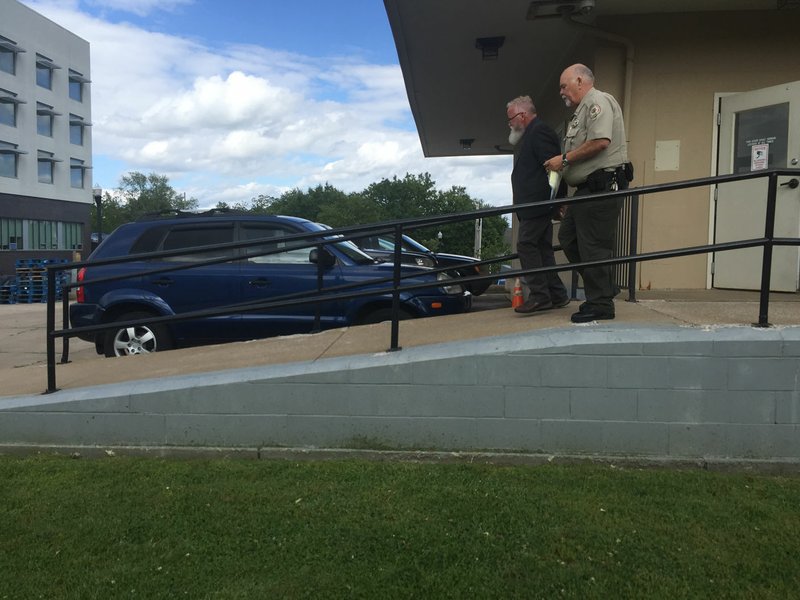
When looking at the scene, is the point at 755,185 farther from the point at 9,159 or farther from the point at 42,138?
the point at 42,138

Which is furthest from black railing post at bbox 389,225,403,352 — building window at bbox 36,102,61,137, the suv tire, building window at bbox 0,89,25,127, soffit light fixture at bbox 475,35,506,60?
building window at bbox 36,102,61,137

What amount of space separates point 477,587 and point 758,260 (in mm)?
5349

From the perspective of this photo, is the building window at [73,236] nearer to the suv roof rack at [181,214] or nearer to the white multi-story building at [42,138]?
the white multi-story building at [42,138]

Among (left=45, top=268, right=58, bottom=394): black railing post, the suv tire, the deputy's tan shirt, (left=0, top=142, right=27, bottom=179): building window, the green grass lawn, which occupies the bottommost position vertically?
the green grass lawn

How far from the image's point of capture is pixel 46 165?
4700cm

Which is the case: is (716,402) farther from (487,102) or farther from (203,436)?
(487,102)

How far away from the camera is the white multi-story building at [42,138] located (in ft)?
140

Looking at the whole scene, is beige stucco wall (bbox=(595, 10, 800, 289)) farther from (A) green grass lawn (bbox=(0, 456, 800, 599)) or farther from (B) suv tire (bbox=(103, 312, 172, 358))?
(B) suv tire (bbox=(103, 312, 172, 358))

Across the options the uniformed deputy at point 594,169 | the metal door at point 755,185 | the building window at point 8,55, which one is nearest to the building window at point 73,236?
the building window at point 8,55

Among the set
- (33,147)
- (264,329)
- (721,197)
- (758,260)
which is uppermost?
(33,147)

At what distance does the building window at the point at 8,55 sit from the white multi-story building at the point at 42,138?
0.19ft

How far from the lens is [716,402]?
389 cm

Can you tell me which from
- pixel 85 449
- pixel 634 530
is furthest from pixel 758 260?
pixel 85 449

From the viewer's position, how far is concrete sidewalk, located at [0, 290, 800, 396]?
4523 mm
